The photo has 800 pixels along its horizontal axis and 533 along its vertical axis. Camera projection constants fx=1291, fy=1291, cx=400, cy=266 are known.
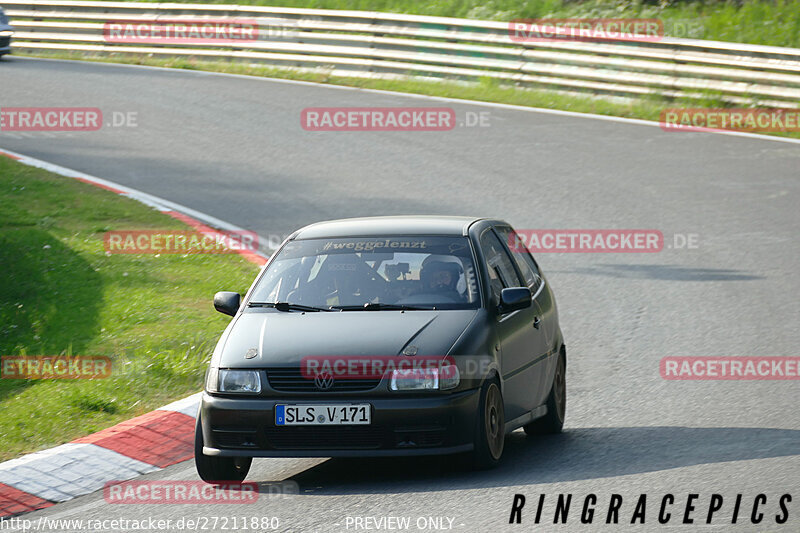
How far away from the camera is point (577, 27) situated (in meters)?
24.0

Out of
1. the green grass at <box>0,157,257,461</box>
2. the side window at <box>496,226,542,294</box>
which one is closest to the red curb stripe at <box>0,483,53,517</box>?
the green grass at <box>0,157,257,461</box>

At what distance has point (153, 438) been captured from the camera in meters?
8.34

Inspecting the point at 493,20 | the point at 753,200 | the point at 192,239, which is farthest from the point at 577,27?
the point at 192,239

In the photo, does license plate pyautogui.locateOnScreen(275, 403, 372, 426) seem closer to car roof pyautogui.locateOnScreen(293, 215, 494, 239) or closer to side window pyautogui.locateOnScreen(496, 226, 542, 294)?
car roof pyautogui.locateOnScreen(293, 215, 494, 239)

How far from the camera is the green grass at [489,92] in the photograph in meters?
22.1

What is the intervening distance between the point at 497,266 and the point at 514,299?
0.70 metres

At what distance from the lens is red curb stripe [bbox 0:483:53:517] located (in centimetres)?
700

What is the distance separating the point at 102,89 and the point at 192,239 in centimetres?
1071

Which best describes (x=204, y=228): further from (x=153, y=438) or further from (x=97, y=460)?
(x=97, y=460)

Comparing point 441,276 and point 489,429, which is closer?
point 489,429

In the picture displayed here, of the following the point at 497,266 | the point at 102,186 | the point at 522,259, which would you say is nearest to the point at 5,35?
the point at 102,186

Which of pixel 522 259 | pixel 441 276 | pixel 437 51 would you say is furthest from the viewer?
pixel 437 51

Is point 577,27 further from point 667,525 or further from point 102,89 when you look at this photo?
point 667,525

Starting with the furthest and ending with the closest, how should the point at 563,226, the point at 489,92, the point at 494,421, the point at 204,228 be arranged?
the point at 489,92 → the point at 563,226 → the point at 204,228 → the point at 494,421
